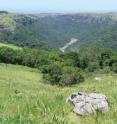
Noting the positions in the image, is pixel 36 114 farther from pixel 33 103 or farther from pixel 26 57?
pixel 26 57

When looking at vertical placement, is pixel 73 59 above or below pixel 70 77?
below

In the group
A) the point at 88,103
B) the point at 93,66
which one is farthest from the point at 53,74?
the point at 88,103

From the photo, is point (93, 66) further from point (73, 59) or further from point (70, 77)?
point (70, 77)

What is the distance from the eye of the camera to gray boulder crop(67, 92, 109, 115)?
7488mm

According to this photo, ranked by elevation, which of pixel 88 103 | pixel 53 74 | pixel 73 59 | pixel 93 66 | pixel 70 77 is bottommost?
pixel 73 59

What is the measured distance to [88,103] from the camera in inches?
300

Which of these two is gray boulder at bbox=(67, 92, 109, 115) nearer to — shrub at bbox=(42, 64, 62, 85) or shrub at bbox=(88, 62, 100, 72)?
shrub at bbox=(42, 64, 62, 85)

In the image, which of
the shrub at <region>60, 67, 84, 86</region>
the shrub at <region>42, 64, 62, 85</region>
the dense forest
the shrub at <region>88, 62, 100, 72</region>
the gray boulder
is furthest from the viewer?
the shrub at <region>88, 62, 100, 72</region>

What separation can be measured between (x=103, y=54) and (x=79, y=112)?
365ft

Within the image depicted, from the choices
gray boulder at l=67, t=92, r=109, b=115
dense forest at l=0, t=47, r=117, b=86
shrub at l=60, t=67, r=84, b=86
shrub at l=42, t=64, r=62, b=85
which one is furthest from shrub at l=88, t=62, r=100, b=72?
gray boulder at l=67, t=92, r=109, b=115

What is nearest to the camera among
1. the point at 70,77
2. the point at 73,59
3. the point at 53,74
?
the point at 70,77

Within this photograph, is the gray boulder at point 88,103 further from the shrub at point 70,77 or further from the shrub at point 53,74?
the shrub at point 53,74

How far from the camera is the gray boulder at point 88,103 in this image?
749cm

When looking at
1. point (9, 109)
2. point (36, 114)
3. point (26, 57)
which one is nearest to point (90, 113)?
point (36, 114)
